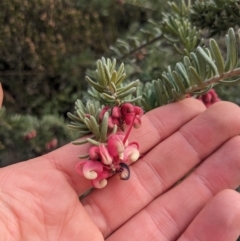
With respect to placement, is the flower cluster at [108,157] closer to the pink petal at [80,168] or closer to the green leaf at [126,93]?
the pink petal at [80,168]

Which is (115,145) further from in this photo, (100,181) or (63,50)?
(63,50)

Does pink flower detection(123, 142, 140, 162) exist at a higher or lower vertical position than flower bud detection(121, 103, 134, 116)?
lower

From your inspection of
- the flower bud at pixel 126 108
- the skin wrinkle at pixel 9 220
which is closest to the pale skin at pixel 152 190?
the skin wrinkle at pixel 9 220

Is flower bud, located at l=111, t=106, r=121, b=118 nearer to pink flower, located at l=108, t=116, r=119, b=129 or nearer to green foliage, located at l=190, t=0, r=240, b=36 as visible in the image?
pink flower, located at l=108, t=116, r=119, b=129

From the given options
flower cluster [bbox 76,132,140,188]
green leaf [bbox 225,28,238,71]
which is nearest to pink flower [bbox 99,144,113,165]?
flower cluster [bbox 76,132,140,188]

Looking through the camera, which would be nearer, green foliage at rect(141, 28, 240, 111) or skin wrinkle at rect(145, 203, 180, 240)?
green foliage at rect(141, 28, 240, 111)

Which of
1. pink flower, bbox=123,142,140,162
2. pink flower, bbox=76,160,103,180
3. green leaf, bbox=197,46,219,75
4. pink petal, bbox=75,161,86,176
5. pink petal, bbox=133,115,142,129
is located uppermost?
green leaf, bbox=197,46,219,75

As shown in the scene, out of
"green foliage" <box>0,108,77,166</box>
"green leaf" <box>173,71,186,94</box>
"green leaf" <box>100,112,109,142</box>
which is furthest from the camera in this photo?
"green foliage" <box>0,108,77,166</box>
